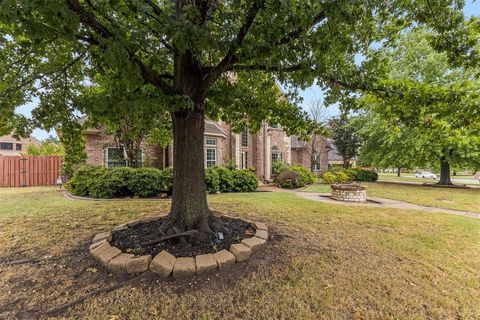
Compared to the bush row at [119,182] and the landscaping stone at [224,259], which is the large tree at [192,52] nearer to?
the landscaping stone at [224,259]

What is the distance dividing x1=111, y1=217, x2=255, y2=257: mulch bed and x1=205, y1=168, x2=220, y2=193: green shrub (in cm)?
611

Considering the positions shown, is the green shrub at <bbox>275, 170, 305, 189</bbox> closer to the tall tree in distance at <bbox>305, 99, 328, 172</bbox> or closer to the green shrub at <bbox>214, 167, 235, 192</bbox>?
the green shrub at <bbox>214, 167, 235, 192</bbox>

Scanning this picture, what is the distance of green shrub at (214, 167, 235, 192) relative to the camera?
11.1 meters

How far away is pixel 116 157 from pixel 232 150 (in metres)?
7.71

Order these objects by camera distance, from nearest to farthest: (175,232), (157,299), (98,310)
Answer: (98,310)
(157,299)
(175,232)

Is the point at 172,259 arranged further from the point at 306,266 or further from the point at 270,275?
the point at 306,266

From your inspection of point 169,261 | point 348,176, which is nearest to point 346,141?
point 348,176

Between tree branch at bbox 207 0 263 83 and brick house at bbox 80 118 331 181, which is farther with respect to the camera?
brick house at bbox 80 118 331 181

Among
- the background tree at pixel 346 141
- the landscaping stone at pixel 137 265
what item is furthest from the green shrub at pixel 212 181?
the background tree at pixel 346 141

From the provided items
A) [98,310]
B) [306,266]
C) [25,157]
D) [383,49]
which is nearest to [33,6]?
[98,310]

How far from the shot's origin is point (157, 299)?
2.41 meters

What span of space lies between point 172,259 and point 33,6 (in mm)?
2845

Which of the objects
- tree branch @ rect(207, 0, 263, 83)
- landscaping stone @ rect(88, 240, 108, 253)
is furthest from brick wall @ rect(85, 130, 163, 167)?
tree branch @ rect(207, 0, 263, 83)

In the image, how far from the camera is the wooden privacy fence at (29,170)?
13.7m
